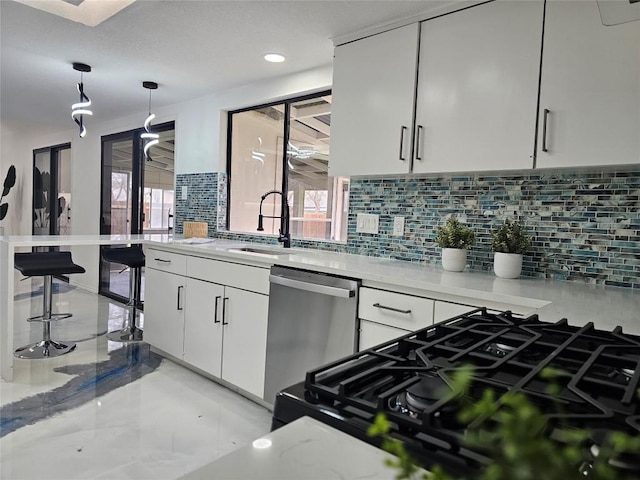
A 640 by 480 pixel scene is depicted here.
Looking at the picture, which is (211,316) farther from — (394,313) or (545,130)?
(545,130)

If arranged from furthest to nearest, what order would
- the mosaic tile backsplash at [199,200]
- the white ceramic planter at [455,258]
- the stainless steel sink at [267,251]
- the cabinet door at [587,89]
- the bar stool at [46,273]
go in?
1. the mosaic tile backsplash at [199,200]
2. the bar stool at [46,273]
3. the stainless steel sink at [267,251]
4. the white ceramic planter at [455,258]
5. the cabinet door at [587,89]

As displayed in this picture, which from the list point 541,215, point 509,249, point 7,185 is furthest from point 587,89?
point 7,185

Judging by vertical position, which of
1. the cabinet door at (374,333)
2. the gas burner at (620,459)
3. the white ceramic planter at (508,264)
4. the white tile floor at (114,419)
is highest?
the white ceramic planter at (508,264)

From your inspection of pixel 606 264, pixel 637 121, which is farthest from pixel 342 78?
pixel 606 264

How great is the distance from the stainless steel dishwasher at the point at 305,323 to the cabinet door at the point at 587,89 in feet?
3.56

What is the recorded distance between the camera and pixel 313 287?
222 cm

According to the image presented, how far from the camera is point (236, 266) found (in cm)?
271

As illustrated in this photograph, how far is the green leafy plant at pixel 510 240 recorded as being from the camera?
2045 mm

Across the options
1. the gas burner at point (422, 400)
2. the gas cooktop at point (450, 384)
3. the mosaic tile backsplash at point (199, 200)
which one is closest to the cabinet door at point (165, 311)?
the mosaic tile backsplash at point (199, 200)

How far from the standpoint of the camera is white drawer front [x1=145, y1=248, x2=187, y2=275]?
124 inches

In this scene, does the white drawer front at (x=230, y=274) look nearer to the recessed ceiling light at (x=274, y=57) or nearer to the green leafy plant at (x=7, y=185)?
the recessed ceiling light at (x=274, y=57)

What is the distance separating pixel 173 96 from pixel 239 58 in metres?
1.38

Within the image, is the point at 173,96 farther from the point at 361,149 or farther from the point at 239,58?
the point at 361,149

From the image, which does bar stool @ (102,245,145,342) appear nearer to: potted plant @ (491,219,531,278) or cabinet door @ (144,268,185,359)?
cabinet door @ (144,268,185,359)
